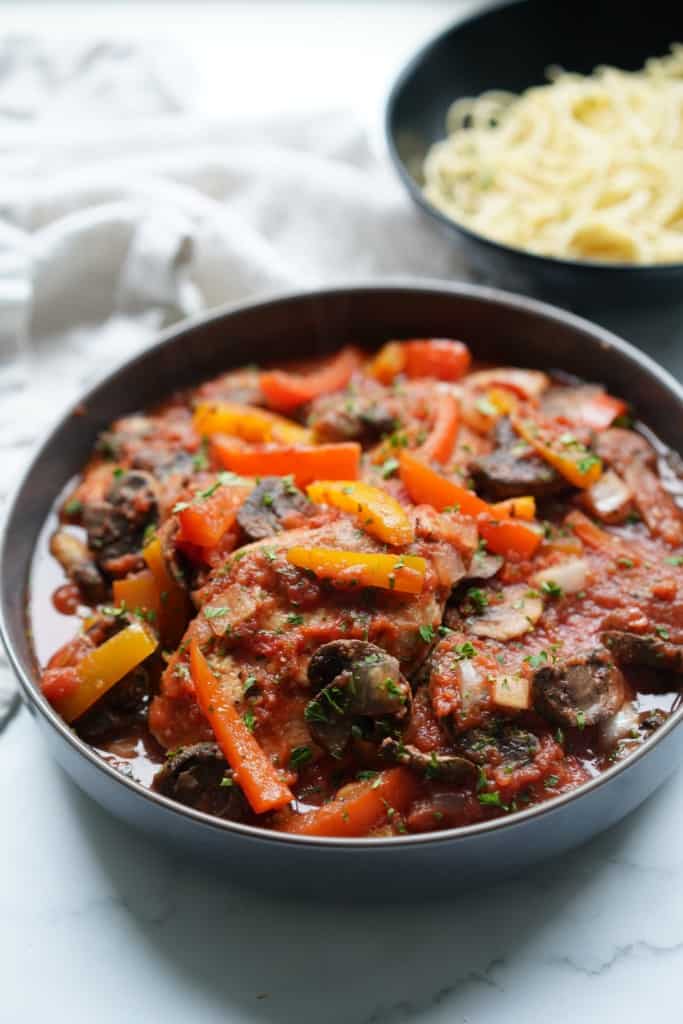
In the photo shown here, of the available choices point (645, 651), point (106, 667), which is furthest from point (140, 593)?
point (645, 651)

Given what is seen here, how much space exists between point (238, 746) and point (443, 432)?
67.5 inches

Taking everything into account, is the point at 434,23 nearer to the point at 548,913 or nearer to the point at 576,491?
the point at 576,491

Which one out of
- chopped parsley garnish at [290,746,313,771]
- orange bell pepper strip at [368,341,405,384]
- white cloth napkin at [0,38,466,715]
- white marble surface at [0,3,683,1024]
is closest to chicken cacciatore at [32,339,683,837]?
chopped parsley garnish at [290,746,313,771]

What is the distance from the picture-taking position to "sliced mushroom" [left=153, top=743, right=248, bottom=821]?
3.91 metres

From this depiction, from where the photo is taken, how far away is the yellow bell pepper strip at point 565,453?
15.6ft

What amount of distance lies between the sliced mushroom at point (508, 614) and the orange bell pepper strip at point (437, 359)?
4.67 ft

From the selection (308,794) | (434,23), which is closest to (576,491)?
(308,794)

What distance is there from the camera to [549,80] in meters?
7.50

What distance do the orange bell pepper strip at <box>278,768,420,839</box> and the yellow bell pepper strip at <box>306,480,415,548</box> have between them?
2.74 feet

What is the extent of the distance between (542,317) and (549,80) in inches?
112

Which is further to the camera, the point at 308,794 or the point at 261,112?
the point at 261,112

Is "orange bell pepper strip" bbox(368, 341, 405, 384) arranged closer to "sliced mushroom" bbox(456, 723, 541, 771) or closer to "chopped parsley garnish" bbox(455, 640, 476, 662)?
"chopped parsley garnish" bbox(455, 640, 476, 662)

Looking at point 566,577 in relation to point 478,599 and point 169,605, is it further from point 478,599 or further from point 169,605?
point 169,605

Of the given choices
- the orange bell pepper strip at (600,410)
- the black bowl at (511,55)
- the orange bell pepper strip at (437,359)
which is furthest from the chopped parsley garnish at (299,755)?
the black bowl at (511,55)
